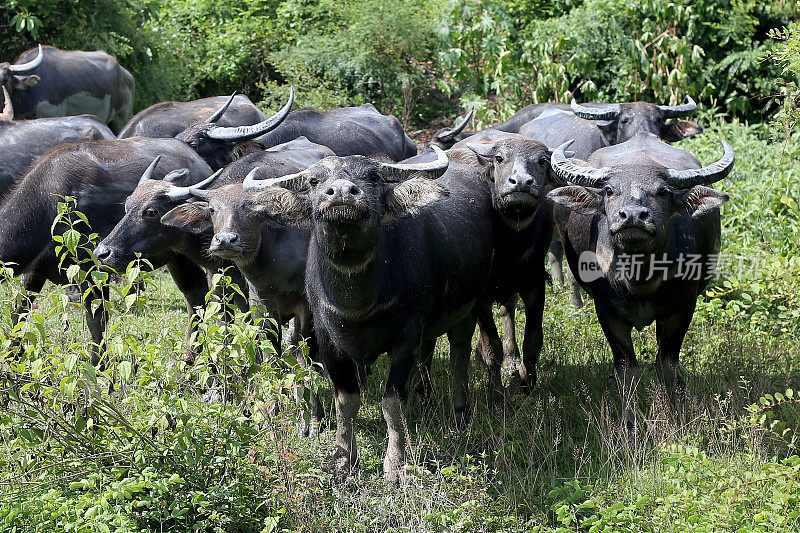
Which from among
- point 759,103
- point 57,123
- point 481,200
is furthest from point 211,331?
point 759,103

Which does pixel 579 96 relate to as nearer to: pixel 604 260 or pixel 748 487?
pixel 604 260

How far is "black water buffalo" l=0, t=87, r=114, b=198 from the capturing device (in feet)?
23.1

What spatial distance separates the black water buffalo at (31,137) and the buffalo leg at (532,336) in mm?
3911

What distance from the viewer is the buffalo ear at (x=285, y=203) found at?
14.7ft

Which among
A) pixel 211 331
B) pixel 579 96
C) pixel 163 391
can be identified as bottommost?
pixel 579 96

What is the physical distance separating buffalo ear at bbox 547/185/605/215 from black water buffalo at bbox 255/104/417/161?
2.64 meters

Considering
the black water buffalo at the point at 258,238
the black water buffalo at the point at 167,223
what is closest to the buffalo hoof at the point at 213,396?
the black water buffalo at the point at 258,238

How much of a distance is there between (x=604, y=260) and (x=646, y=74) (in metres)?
7.84

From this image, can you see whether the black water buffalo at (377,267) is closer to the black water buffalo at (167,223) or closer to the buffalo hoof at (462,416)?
the buffalo hoof at (462,416)

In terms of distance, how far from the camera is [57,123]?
25.2ft

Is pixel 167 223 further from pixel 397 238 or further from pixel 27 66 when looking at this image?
pixel 27 66

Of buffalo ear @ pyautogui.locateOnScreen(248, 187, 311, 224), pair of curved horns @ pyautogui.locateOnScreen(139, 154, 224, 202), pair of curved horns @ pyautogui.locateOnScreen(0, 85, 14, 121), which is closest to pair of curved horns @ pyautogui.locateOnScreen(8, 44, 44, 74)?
pair of curved horns @ pyautogui.locateOnScreen(0, 85, 14, 121)

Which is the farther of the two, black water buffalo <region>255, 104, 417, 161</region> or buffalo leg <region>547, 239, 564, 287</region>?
buffalo leg <region>547, 239, 564, 287</region>

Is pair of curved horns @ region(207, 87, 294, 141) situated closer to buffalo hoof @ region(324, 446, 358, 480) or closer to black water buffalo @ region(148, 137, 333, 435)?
black water buffalo @ region(148, 137, 333, 435)
